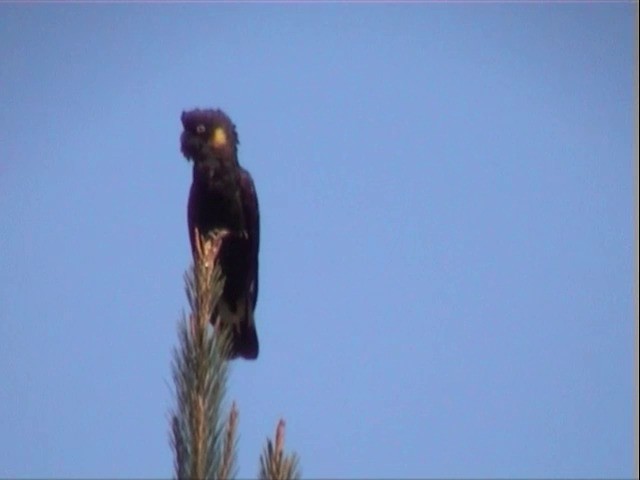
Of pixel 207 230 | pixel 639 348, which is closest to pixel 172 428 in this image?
pixel 639 348

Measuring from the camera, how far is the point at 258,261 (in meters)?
5.81

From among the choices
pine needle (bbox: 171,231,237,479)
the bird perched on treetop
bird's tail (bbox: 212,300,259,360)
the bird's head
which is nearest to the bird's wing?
the bird perched on treetop

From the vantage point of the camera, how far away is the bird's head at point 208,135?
6.38m

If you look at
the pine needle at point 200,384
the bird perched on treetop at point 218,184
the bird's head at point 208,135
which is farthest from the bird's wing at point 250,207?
the pine needle at point 200,384

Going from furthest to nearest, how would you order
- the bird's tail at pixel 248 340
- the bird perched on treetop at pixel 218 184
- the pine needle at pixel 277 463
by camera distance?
the bird perched on treetop at pixel 218 184, the bird's tail at pixel 248 340, the pine needle at pixel 277 463

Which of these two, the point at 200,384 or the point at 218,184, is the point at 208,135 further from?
the point at 200,384

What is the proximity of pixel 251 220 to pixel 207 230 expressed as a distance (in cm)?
27

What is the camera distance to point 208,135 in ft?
21.0

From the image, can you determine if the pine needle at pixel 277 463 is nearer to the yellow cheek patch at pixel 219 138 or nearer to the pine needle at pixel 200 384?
the pine needle at pixel 200 384

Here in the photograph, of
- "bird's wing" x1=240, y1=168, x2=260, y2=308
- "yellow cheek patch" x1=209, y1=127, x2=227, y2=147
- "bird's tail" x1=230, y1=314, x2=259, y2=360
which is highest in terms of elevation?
"yellow cheek patch" x1=209, y1=127, x2=227, y2=147

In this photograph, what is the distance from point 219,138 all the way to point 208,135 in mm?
55

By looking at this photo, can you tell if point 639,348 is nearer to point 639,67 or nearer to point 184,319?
point 639,67

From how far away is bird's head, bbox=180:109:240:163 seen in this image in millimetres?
6375

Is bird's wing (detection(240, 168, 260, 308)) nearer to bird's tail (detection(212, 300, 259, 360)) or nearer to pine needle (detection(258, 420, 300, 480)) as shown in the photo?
bird's tail (detection(212, 300, 259, 360))
